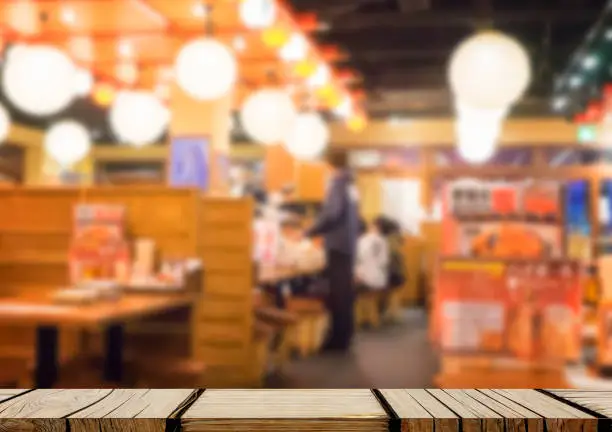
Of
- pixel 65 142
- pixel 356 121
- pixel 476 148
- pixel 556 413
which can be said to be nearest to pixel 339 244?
pixel 476 148

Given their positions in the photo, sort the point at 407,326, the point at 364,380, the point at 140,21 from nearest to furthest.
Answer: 1. the point at 364,380
2. the point at 140,21
3. the point at 407,326

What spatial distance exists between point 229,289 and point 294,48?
2.90 meters

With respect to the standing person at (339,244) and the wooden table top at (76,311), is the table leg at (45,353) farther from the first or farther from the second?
the standing person at (339,244)

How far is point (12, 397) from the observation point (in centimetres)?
124

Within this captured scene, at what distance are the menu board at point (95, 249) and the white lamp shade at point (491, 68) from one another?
2782mm

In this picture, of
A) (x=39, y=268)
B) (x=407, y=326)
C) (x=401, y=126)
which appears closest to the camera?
(x=39, y=268)

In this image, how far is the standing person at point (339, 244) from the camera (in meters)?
8.46

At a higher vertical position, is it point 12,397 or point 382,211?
point 382,211

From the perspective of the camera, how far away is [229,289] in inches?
251

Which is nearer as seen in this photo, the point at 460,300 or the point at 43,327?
the point at 43,327

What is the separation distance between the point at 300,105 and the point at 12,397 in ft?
36.7

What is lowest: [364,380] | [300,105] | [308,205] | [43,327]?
[364,380]

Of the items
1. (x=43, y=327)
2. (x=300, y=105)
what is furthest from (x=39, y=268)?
(x=300, y=105)

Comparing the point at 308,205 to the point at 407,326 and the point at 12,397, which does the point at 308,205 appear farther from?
the point at 12,397
